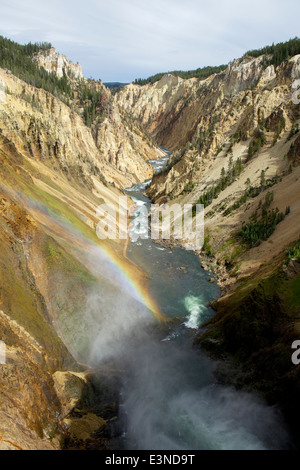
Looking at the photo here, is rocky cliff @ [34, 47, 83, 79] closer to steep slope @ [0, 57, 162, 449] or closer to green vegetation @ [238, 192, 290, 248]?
steep slope @ [0, 57, 162, 449]

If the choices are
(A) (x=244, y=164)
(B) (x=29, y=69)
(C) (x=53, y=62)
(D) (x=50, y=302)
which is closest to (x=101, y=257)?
(D) (x=50, y=302)

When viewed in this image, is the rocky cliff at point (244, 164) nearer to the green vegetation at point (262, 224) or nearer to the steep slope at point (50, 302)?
the green vegetation at point (262, 224)

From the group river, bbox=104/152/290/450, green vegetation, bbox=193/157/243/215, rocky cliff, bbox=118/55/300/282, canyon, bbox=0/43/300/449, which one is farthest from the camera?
green vegetation, bbox=193/157/243/215

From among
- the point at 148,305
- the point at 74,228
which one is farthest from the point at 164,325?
the point at 74,228

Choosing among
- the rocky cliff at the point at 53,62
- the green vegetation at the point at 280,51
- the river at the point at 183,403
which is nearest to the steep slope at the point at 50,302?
the river at the point at 183,403

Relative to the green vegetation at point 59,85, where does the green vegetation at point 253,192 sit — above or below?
below

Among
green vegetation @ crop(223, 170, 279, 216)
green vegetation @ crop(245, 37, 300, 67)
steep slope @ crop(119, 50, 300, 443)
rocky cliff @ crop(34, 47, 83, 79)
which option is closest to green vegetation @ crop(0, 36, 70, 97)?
rocky cliff @ crop(34, 47, 83, 79)

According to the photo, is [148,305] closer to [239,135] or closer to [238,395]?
Result: [238,395]
